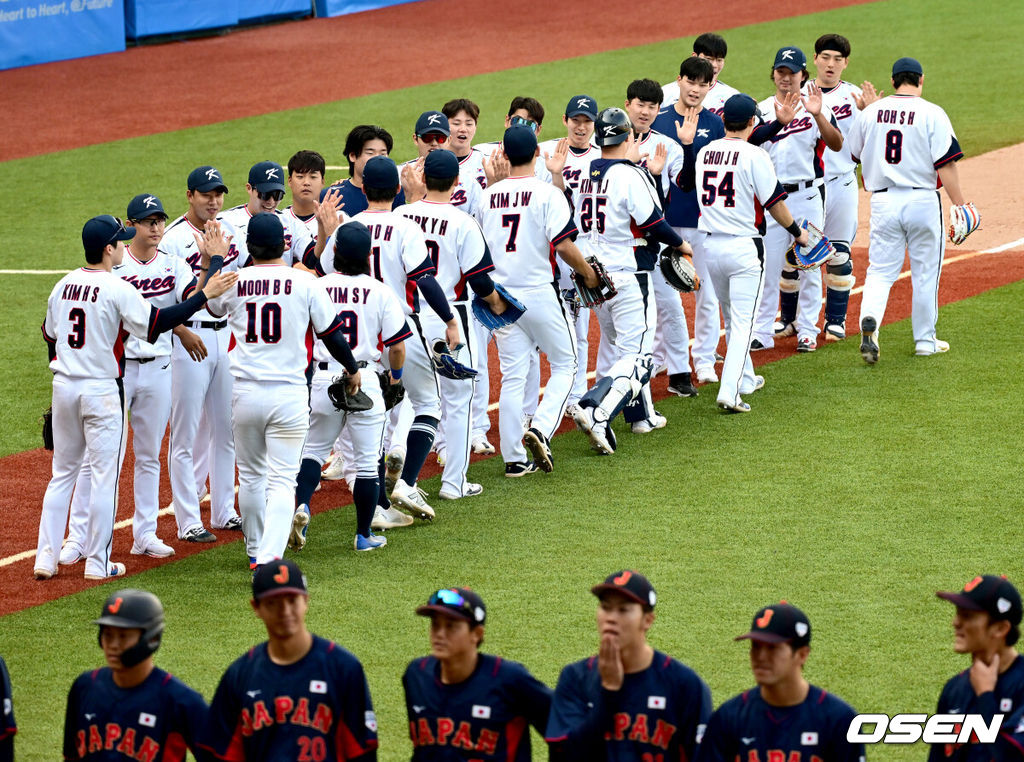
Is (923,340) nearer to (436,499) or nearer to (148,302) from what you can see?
(436,499)

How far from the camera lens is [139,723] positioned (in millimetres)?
4648

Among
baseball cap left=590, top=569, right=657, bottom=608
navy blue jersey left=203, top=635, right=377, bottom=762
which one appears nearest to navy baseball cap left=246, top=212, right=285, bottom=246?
navy blue jersey left=203, top=635, right=377, bottom=762

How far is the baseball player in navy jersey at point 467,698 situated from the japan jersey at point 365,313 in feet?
10.8

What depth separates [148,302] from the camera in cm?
773

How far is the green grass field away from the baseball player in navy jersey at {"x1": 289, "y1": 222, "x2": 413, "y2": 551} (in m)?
0.33

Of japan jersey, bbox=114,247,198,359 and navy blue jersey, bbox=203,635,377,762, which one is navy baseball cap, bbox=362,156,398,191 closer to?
japan jersey, bbox=114,247,198,359

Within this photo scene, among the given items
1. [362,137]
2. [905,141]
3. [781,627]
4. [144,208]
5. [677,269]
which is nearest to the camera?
[781,627]

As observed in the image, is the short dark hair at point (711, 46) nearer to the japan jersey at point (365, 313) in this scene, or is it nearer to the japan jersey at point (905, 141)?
the japan jersey at point (905, 141)

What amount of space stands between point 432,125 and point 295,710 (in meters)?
5.47

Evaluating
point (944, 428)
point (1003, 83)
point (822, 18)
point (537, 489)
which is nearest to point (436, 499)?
point (537, 489)

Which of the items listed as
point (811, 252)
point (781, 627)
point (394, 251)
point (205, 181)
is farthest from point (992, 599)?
point (811, 252)

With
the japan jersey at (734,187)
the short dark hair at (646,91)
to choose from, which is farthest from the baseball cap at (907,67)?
the short dark hair at (646,91)

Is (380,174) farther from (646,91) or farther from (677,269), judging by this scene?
(646,91)

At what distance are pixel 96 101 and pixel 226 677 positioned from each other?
18623 mm
